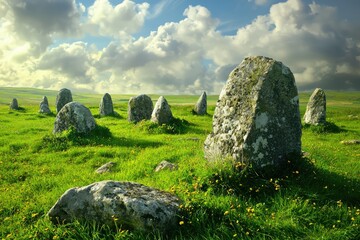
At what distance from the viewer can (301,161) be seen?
9.60 m

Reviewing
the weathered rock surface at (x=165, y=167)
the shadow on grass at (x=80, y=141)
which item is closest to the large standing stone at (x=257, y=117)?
the weathered rock surface at (x=165, y=167)

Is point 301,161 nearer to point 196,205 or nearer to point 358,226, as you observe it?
point 358,226

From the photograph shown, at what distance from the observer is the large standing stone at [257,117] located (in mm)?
9273

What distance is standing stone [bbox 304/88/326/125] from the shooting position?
92.4 feet

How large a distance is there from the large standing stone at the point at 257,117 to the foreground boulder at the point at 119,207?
9.51 ft

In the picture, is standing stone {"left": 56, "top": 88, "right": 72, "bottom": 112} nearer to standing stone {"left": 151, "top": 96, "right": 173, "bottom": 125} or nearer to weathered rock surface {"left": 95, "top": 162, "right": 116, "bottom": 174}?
standing stone {"left": 151, "top": 96, "right": 173, "bottom": 125}

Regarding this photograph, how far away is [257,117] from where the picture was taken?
9.33 metres

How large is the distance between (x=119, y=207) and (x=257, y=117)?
4621 millimetres

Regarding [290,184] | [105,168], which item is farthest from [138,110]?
[290,184]

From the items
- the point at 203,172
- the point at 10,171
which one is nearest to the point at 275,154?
the point at 203,172

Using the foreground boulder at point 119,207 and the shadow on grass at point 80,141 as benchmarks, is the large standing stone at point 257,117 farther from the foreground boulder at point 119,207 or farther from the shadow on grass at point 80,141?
the shadow on grass at point 80,141

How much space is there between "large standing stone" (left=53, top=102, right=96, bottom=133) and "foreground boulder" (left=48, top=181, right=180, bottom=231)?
1288 centimetres

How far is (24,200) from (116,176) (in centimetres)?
284

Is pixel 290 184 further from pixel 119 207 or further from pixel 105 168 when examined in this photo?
pixel 105 168
